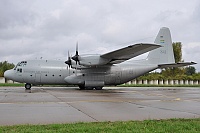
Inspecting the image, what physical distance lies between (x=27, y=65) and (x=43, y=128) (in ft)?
67.6

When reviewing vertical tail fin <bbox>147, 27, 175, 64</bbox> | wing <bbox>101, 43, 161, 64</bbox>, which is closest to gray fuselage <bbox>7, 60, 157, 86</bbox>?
wing <bbox>101, 43, 161, 64</bbox>

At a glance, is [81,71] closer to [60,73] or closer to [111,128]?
[60,73]

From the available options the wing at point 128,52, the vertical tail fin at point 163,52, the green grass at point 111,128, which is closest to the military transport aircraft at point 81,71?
the wing at point 128,52

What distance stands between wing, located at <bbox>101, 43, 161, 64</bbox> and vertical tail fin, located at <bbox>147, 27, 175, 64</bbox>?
5.66 m

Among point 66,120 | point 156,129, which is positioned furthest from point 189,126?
point 66,120

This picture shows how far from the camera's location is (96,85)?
25.5m

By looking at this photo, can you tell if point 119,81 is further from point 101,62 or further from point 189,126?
point 189,126

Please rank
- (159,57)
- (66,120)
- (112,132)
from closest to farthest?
(112,132)
(66,120)
(159,57)

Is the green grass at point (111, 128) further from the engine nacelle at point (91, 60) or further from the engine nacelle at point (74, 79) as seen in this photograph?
the engine nacelle at point (74, 79)

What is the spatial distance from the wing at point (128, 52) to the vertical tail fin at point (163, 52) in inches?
223

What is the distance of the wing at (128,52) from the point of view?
20.9m

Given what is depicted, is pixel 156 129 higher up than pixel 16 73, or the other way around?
pixel 16 73

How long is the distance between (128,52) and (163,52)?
8.07 metres

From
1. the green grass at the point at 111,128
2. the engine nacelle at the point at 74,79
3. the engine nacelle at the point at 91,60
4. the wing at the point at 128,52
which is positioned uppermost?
the wing at the point at 128,52
